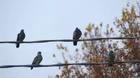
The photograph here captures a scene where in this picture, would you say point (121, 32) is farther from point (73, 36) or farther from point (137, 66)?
point (73, 36)

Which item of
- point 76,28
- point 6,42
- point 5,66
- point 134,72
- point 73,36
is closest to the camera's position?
point 5,66

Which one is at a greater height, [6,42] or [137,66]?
[6,42]

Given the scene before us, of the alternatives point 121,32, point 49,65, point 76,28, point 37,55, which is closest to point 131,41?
point 121,32

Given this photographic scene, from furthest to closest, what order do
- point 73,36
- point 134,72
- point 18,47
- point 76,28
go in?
point 134,72, point 76,28, point 73,36, point 18,47

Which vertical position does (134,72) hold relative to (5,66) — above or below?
below

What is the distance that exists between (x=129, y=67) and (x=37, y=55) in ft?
26.3

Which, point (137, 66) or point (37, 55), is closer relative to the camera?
point (37, 55)

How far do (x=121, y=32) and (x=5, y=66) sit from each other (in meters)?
12.2

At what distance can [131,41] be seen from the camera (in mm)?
17281

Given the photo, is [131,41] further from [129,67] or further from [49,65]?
[49,65]

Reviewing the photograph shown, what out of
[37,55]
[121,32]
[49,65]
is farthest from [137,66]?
Answer: [49,65]

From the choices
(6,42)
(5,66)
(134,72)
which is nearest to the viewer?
(5,66)

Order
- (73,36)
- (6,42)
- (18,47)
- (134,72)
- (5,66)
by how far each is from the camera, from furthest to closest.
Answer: (134,72), (73,36), (18,47), (6,42), (5,66)

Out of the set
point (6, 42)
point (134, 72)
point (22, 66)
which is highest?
point (6, 42)
